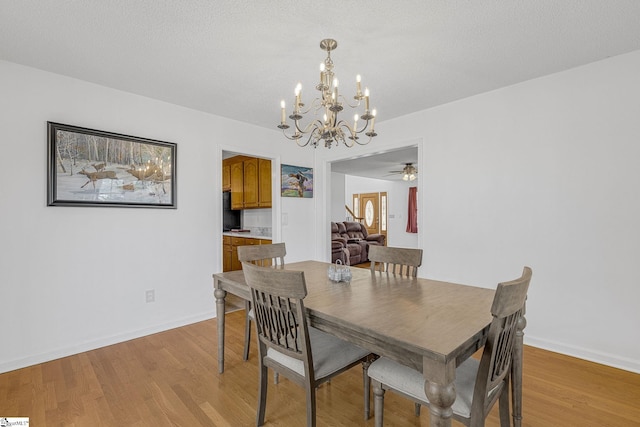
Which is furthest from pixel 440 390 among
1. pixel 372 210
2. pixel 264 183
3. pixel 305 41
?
pixel 372 210

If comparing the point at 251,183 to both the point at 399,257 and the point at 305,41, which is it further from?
the point at 399,257

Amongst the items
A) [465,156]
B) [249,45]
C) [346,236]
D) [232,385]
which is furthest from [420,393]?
[346,236]

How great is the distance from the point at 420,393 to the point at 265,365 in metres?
0.82

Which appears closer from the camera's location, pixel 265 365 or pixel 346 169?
pixel 265 365

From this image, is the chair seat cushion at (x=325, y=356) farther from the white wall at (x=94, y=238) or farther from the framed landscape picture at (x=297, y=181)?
the framed landscape picture at (x=297, y=181)

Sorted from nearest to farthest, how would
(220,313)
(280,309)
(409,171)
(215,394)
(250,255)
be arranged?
1. (280,309)
2. (215,394)
3. (220,313)
4. (250,255)
5. (409,171)

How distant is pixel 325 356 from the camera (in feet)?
5.15

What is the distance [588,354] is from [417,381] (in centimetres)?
206

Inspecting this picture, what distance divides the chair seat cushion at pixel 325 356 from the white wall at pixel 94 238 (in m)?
1.94

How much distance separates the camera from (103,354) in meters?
2.54

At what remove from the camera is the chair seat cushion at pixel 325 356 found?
1.50 meters

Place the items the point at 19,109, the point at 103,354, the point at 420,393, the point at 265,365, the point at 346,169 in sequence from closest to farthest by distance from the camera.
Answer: the point at 420,393 → the point at 265,365 → the point at 19,109 → the point at 103,354 → the point at 346,169

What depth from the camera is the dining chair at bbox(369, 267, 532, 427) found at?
1.12m

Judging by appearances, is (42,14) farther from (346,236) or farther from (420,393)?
(346,236)
